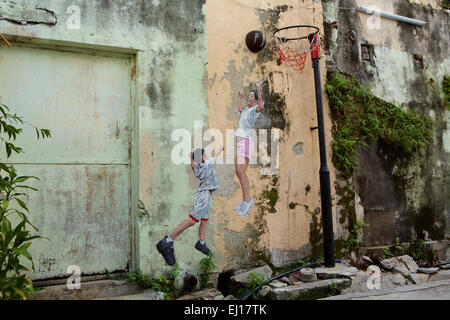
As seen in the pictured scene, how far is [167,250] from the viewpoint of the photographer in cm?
440

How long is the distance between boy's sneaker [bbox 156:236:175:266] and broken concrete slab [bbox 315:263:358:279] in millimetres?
1793

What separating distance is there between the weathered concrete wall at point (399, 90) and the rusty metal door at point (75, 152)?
3.13m

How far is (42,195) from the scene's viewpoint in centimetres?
405

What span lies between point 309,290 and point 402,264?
199 centimetres

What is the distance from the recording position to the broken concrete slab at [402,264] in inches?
216

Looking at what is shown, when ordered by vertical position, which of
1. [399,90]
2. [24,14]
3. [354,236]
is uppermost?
[24,14]

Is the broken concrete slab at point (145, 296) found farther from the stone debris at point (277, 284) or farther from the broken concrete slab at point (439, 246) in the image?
the broken concrete slab at point (439, 246)

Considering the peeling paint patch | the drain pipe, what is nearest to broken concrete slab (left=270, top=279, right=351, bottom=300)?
the peeling paint patch

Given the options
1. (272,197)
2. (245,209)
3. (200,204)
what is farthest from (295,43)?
(200,204)

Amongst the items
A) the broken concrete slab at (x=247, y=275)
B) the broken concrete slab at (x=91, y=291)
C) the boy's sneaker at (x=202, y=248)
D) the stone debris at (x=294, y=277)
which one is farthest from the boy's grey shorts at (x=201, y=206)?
the stone debris at (x=294, y=277)

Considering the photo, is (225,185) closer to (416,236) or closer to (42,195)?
(42,195)

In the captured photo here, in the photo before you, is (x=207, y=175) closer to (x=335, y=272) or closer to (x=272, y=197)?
(x=272, y=197)

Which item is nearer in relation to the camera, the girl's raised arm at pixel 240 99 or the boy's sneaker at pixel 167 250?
the boy's sneaker at pixel 167 250

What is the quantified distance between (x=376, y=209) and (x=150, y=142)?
3.54 meters
